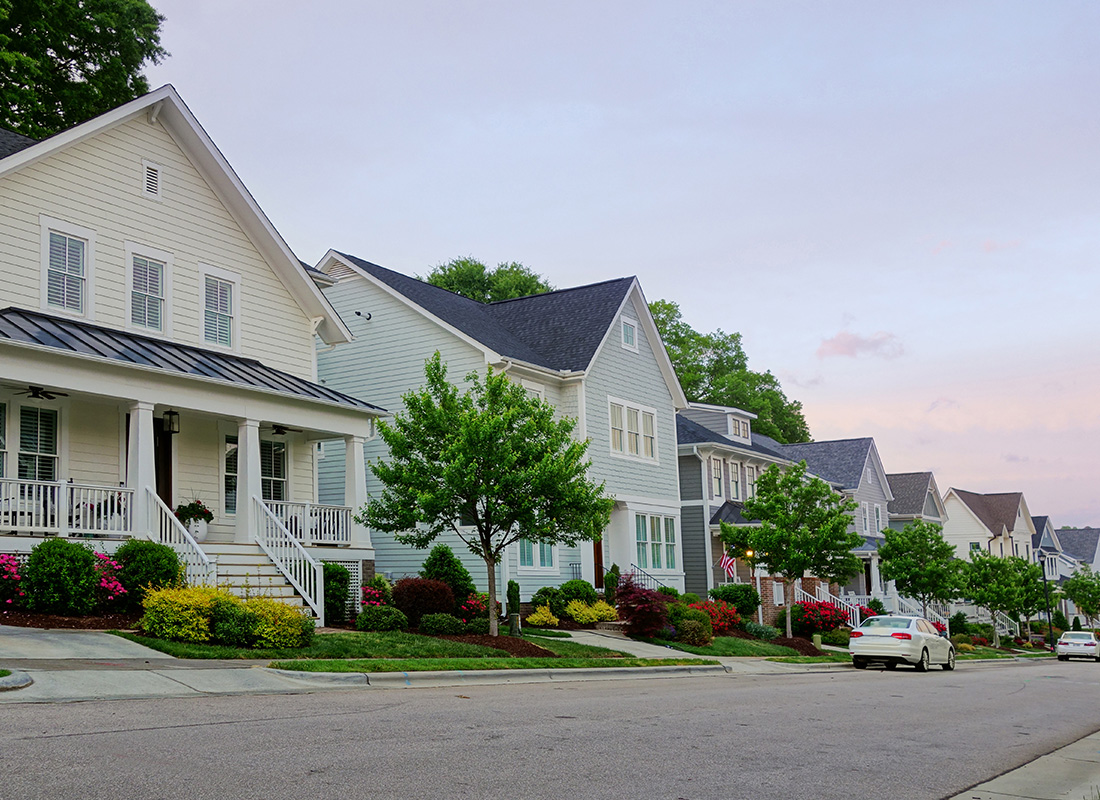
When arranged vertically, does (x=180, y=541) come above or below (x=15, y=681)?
above

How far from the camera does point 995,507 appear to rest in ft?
274

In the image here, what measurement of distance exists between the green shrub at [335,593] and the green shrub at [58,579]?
5.14 m

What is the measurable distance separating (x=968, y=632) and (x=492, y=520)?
38899 mm

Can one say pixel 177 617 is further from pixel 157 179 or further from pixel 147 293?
pixel 157 179

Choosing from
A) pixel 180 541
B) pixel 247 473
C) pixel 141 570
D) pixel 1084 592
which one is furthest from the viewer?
pixel 1084 592

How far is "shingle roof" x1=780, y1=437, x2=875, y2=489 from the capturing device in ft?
188

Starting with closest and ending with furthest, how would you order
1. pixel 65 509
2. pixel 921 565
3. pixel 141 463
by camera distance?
pixel 65 509 < pixel 141 463 < pixel 921 565

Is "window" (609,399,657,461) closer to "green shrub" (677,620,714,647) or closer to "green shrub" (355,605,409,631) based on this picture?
"green shrub" (677,620,714,647)

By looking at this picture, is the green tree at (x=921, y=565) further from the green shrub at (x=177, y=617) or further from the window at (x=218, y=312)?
the green shrub at (x=177, y=617)

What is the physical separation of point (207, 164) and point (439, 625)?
1128 centimetres

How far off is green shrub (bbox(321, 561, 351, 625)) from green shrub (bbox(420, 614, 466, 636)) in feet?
5.42

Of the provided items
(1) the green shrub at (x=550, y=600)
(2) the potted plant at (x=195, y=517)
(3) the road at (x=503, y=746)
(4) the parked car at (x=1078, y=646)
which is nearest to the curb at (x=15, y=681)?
(3) the road at (x=503, y=746)

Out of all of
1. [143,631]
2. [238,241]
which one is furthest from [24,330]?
[238,241]

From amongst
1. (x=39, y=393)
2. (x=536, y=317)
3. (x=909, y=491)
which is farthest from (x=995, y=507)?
(x=39, y=393)
